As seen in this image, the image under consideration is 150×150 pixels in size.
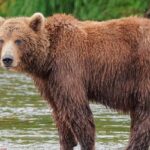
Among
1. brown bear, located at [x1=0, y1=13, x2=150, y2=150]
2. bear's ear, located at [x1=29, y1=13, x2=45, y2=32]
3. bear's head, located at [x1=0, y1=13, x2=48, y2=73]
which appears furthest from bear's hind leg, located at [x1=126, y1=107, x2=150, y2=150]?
bear's ear, located at [x1=29, y1=13, x2=45, y2=32]

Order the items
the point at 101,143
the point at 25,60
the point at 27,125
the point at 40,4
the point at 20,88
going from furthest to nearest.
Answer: the point at 40,4 < the point at 20,88 < the point at 27,125 < the point at 101,143 < the point at 25,60

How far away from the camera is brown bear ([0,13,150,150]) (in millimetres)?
11188

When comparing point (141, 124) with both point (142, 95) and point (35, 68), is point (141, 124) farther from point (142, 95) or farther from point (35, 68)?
point (35, 68)

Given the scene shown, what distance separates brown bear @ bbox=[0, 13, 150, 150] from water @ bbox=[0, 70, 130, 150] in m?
1.18

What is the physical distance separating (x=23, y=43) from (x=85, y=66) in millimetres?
720

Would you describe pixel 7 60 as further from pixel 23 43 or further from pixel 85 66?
pixel 85 66

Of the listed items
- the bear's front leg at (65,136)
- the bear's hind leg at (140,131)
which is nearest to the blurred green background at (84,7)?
the bear's front leg at (65,136)

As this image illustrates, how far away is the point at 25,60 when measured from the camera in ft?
36.7

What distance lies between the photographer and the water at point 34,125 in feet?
43.0

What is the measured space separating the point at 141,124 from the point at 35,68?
50.8 inches

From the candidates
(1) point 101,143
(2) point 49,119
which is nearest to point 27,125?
(2) point 49,119

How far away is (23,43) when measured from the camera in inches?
438

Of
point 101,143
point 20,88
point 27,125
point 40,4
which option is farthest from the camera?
point 40,4

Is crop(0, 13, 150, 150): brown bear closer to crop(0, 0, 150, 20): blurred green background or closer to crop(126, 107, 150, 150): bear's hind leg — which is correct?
crop(126, 107, 150, 150): bear's hind leg
